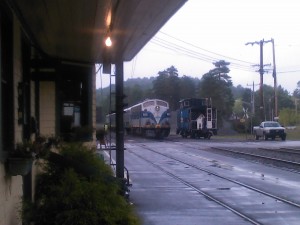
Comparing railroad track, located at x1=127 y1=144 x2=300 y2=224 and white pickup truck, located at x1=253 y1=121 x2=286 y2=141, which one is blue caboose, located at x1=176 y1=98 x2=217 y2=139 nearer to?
white pickup truck, located at x1=253 y1=121 x2=286 y2=141

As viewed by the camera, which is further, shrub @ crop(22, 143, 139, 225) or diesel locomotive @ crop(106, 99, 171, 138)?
diesel locomotive @ crop(106, 99, 171, 138)

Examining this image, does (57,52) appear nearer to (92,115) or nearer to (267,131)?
(92,115)

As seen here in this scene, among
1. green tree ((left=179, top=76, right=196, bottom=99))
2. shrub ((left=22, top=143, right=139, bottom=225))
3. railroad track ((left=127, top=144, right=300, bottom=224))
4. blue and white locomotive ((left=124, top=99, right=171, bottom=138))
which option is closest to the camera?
shrub ((left=22, top=143, right=139, bottom=225))

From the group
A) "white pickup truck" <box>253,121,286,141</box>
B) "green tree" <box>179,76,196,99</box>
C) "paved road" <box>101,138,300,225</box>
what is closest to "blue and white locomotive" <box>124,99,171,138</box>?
"white pickup truck" <box>253,121,286,141</box>

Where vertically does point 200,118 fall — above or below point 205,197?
above

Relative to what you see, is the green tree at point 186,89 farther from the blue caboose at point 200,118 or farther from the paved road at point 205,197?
the paved road at point 205,197

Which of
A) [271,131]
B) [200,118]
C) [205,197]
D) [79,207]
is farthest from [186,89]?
[79,207]

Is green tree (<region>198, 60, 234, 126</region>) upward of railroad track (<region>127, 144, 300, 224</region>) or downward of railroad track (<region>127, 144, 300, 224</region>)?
upward

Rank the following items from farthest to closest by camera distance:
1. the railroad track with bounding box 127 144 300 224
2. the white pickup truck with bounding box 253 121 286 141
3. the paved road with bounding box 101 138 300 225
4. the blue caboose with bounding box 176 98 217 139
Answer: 1. the blue caboose with bounding box 176 98 217 139
2. the white pickup truck with bounding box 253 121 286 141
3. the railroad track with bounding box 127 144 300 224
4. the paved road with bounding box 101 138 300 225

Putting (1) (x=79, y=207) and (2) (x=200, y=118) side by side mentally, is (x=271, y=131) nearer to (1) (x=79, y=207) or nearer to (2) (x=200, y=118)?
(2) (x=200, y=118)

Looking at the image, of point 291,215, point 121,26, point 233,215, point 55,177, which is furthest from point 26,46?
point 291,215

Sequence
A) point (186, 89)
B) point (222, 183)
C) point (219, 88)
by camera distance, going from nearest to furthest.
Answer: point (222, 183) → point (219, 88) → point (186, 89)

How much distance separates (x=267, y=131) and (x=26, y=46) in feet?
144

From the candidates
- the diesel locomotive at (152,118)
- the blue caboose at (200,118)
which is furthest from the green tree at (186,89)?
the diesel locomotive at (152,118)
